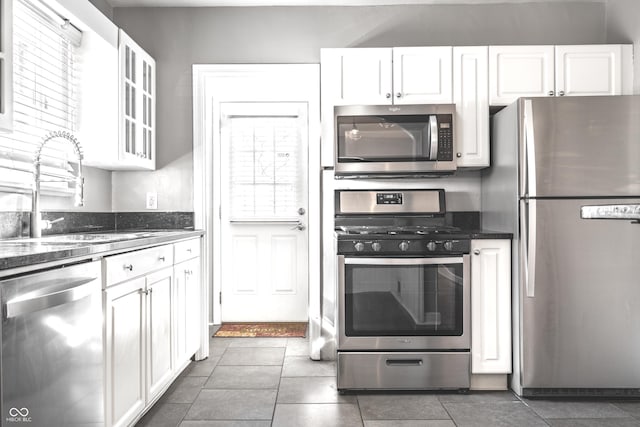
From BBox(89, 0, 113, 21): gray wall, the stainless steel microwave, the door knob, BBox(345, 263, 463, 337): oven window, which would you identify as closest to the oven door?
BBox(345, 263, 463, 337): oven window

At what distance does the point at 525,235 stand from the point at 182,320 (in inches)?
79.0

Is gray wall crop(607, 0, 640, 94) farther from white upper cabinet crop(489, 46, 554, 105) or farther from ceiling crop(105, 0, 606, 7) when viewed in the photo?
white upper cabinet crop(489, 46, 554, 105)

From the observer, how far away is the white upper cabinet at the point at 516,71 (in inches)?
116

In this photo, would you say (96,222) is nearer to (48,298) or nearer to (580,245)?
(48,298)

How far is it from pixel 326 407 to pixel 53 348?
4.89 ft

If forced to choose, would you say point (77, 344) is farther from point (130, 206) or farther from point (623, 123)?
point (623, 123)

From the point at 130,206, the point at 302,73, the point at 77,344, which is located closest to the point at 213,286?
the point at 130,206

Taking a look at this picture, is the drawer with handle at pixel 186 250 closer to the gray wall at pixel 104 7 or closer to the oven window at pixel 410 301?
the oven window at pixel 410 301

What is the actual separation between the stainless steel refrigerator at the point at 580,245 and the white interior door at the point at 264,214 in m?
2.15

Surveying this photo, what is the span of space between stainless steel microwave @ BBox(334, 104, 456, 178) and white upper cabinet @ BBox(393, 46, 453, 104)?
110 mm

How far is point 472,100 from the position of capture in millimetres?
2953

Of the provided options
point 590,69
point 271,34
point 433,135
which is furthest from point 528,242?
point 271,34

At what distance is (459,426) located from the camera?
2.20 metres

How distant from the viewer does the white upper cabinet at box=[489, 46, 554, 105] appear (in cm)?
296
